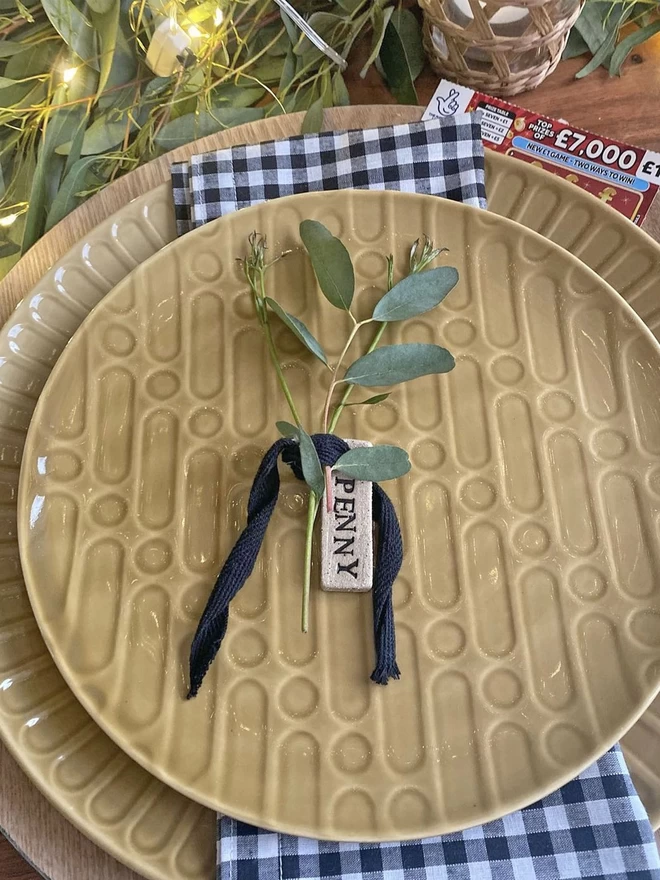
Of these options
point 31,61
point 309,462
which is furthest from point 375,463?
point 31,61

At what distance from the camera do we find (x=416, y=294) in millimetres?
617

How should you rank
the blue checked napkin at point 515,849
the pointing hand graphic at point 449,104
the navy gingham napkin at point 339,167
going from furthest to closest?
the pointing hand graphic at point 449,104, the navy gingham napkin at point 339,167, the blue checked napkin at point 515,849

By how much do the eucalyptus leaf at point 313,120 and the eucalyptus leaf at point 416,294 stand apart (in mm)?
243

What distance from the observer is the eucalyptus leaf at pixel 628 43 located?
0.82m

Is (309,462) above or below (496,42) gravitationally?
below

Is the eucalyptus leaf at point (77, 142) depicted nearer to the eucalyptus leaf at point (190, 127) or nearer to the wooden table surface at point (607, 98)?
the eucalyptus leaf at point (190, 127)

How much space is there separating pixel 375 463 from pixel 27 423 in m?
0.33

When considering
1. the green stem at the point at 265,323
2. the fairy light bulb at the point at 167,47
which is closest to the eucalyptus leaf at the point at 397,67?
the fairy light bulb at the point at 167,47

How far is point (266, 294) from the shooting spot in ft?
2.15

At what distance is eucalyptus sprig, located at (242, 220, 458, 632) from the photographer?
55 centimetres

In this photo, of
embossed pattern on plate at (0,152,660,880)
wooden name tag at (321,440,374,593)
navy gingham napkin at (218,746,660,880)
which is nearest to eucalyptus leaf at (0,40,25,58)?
embossed pattern on plate at (0,152,660,880)

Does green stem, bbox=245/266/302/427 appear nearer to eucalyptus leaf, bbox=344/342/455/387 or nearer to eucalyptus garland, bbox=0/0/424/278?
eucalyptus leaf, bbox=344/342/455/387

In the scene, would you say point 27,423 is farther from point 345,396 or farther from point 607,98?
point 607,98

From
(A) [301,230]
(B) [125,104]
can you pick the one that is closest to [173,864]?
(A) [301,230]
